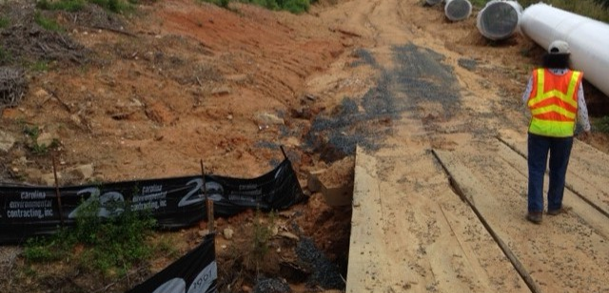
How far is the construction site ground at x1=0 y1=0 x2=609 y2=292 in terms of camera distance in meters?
6.16

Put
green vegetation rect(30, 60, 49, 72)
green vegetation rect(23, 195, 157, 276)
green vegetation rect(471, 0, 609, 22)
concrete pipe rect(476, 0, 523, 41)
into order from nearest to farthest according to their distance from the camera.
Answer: green vegetation rect(23, 195, 157, 276) < green vegetation rect(30, 60, 49, 72) < green vegetation rect(471, 0, 609, 22) < concrete pipe rect(476, 0, 523, 41)

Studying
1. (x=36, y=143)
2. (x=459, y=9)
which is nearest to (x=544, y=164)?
(x=36, y=143)

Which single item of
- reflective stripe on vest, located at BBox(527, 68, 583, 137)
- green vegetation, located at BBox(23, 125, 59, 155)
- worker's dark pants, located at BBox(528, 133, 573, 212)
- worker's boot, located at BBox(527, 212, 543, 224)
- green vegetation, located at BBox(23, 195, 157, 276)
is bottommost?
green vegetation, located at BBox(23, 195, 157, 276)

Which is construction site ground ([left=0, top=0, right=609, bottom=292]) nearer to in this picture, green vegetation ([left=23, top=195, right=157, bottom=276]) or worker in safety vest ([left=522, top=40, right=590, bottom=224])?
green vegetation ([left=23, top=195, right=157, bottom=276])

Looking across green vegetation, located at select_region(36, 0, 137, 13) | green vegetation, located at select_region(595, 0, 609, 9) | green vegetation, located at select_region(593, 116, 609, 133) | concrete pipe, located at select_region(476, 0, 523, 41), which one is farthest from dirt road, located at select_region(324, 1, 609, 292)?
green vegetation, located at select_region(595, 0, 609, 9)

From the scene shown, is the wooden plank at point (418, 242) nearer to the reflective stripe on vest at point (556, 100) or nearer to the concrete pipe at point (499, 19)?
the reflective stripe on vest at point (556, 100)

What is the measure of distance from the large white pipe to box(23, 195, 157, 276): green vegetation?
9.09 m

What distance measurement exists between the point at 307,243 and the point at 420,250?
3184 mm

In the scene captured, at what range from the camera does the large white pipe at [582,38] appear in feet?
41.8

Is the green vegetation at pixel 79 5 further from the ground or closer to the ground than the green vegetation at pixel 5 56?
further from the ground

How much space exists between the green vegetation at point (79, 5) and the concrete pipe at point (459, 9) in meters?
15.4

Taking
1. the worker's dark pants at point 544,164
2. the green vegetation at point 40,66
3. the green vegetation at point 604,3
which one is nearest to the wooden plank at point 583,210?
the worker's dark pants at point 544,164

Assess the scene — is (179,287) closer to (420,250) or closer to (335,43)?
(420,250)

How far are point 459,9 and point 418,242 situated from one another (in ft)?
80.4
